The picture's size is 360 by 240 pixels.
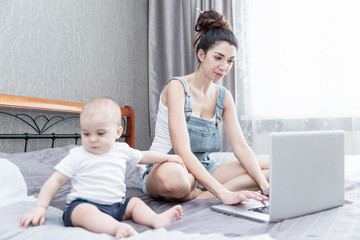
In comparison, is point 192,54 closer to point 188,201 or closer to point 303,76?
point 303,76

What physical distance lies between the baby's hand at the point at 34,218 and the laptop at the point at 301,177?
51 centimetres

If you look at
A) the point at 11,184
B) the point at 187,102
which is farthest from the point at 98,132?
the point at 187,102

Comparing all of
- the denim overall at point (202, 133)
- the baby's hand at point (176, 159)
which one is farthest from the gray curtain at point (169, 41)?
the baby's hand at point (176, 159)

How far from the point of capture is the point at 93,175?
1018 millimetres

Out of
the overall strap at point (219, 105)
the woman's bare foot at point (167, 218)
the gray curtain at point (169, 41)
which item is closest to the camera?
the woman's bare foot at point (167, 218)

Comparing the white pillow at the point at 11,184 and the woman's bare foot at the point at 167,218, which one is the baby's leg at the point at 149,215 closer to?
the woman's bare foot at the point at 167,218

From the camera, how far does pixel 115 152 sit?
42.6 inches

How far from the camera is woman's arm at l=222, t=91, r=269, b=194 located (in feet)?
4.54

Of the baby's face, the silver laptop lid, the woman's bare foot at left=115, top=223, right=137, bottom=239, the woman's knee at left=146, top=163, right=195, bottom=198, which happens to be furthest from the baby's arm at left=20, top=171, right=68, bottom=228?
the silver laptop lid

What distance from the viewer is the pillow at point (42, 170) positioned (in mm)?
1271

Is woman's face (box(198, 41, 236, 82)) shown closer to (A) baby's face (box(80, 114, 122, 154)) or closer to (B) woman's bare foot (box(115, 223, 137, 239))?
(A) baby's face (box(80, 114, 122, 154))

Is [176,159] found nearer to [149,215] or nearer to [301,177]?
[149,215]

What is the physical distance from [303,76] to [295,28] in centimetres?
35

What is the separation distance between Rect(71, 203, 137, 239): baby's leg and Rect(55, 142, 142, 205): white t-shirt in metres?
0.05
